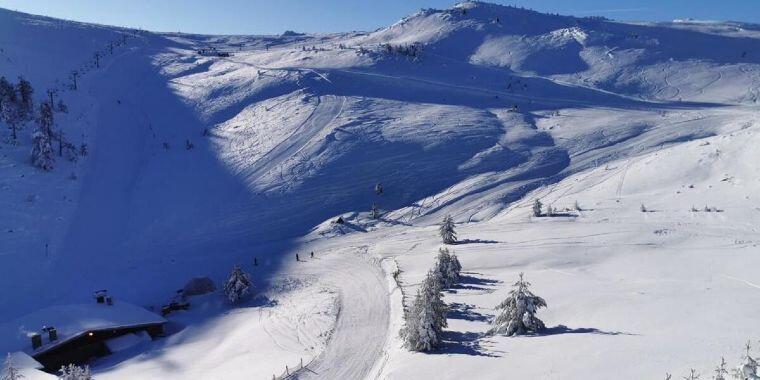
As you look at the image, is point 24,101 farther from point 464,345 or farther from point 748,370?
point 748,370

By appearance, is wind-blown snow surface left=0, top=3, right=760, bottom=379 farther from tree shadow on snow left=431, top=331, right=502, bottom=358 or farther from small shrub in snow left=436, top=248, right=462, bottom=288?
small shrub in snow left=436, top=248, right=462, bottom=288

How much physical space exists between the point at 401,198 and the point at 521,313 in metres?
27.2

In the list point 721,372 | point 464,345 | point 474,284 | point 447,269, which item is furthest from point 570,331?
point 447,269

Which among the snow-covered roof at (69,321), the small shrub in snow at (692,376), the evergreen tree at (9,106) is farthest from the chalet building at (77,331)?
the evergreen tree at (9,106)

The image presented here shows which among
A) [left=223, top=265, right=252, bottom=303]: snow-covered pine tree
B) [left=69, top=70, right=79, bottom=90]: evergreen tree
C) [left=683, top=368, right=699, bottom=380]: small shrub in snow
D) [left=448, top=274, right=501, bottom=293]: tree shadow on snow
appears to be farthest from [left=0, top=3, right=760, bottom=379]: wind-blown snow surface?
[left=69, top=70, right=79, bottom=90]: evergreen tree

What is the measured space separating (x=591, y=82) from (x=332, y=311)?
Result: 2490 inches

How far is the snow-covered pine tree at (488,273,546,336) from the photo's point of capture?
2020 centimetres

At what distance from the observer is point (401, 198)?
154 ft

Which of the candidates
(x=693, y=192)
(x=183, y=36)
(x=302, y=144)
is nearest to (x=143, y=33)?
(x=183, y=36)

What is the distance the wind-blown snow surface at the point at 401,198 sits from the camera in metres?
22.1

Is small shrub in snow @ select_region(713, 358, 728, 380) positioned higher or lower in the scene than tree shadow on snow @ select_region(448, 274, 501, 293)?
higher

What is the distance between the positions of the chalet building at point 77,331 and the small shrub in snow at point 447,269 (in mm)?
16538

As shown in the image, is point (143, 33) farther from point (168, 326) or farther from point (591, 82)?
point (168, 326)

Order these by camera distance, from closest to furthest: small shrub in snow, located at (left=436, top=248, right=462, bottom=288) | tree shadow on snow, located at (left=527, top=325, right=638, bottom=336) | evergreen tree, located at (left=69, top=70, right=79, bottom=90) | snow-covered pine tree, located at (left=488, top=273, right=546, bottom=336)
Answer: tree shadow on snow, located at (left=527, top=325, right=638, bottom=336)
snow-covered pine tree, located at (left=488, top=273, right=546, bottom=336)
small shrub in snow, located at (left=436, top=248, right=462, bottom=288)
evergreen tree, located at (left=69, top=70, right=79, bottom=90)
